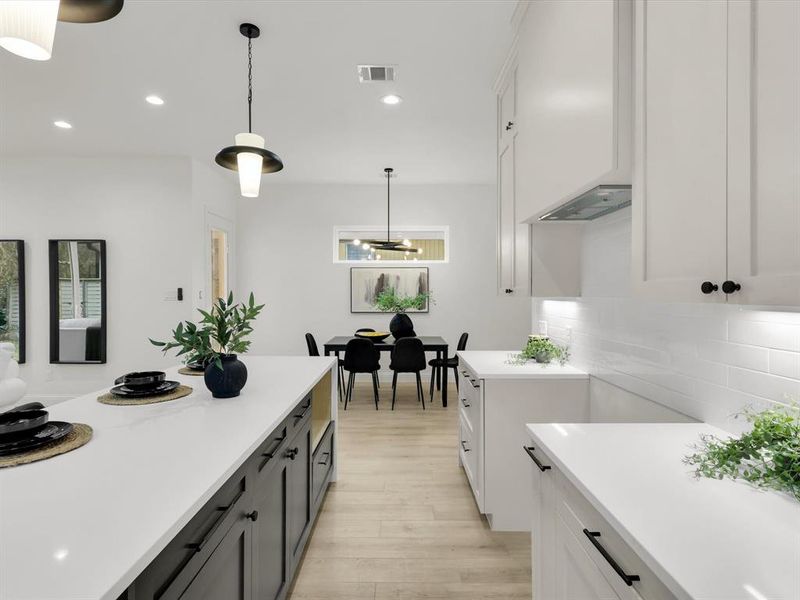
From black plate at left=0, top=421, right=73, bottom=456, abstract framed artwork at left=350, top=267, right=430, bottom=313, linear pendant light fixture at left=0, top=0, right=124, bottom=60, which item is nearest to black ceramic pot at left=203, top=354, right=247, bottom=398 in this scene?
black plate at left=0, top=421, right=73, bottom=456

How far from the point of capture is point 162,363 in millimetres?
5129

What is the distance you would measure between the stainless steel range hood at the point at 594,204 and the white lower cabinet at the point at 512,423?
2.78 feet

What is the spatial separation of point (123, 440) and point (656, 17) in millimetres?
1873

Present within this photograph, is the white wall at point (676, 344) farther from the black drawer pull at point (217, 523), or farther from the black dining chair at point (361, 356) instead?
the black dining chair at point (361, 356)

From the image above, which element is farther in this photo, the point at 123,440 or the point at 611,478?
the point at 123,440

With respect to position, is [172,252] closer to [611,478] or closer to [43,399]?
[43,399]

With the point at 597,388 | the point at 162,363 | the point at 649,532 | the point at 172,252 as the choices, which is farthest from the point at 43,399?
the point at 649,532

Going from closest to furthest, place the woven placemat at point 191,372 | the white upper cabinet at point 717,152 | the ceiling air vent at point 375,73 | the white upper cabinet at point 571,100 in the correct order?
the white upper cabinet at point 717,152, the white upper cabinet at point 571,100, the woven placemat at point 191,372, the ceiling air vent at point 375,73

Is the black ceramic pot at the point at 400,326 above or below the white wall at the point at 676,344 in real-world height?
below

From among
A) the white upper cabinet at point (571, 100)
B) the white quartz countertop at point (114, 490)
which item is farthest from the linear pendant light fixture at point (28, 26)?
the white upper cabinet at point (571, 100)

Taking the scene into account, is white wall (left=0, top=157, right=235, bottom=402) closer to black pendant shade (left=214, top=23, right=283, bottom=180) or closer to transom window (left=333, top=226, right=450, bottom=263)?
transom window (left=333, top=226, right=450, bottom=263)

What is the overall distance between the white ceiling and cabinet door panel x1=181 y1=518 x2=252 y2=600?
2.52m

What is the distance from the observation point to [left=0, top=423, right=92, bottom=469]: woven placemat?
1054mm

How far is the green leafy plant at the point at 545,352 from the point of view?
103 inches
